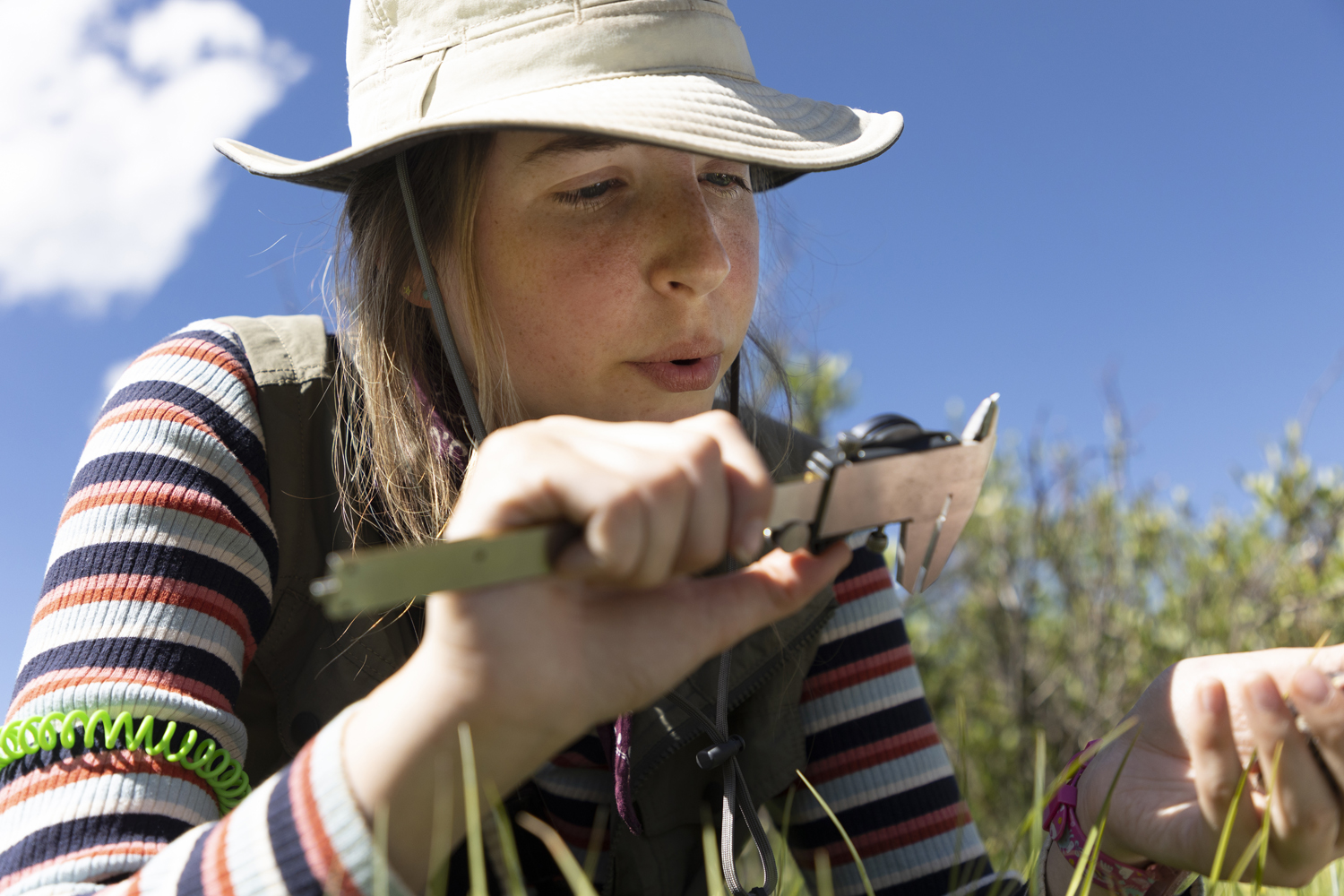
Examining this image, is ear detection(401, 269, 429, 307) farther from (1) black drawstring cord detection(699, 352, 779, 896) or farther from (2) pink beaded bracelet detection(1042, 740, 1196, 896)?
(2) pink beaded bracelet detection(1042, 740, 1196, 896)

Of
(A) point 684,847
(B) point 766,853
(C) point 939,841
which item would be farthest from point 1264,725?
(A) point 684,847

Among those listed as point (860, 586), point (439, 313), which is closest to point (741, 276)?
point (439, 313)

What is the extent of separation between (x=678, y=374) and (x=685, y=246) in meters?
0.21

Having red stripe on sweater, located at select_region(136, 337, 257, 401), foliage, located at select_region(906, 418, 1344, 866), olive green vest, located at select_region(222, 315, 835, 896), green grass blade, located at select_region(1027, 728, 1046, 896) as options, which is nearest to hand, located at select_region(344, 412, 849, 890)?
green grass blade, located at select_region(1027, 728, 1046, 896)

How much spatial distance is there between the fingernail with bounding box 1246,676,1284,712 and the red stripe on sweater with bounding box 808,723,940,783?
0.91 meters

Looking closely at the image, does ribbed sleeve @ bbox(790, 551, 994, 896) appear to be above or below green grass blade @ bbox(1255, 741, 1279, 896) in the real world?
below

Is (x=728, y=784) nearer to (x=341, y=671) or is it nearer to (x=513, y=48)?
(x=341, y=671)

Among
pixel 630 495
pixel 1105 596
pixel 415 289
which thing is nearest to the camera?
pixel 630 495

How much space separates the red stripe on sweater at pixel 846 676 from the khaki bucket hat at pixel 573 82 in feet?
3.31

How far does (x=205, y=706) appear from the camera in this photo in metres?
1.29

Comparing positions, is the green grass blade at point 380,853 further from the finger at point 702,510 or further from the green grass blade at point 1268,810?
the green grass blade at point 1268,810

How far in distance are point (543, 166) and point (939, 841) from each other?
142 centimetres

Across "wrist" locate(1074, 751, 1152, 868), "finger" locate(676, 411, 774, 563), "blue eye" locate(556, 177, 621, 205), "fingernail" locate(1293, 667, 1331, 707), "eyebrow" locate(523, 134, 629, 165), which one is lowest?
"wrist" locate(1074, 751, 1152, 868)

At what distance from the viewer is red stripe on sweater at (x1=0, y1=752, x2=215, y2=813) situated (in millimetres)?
1180
